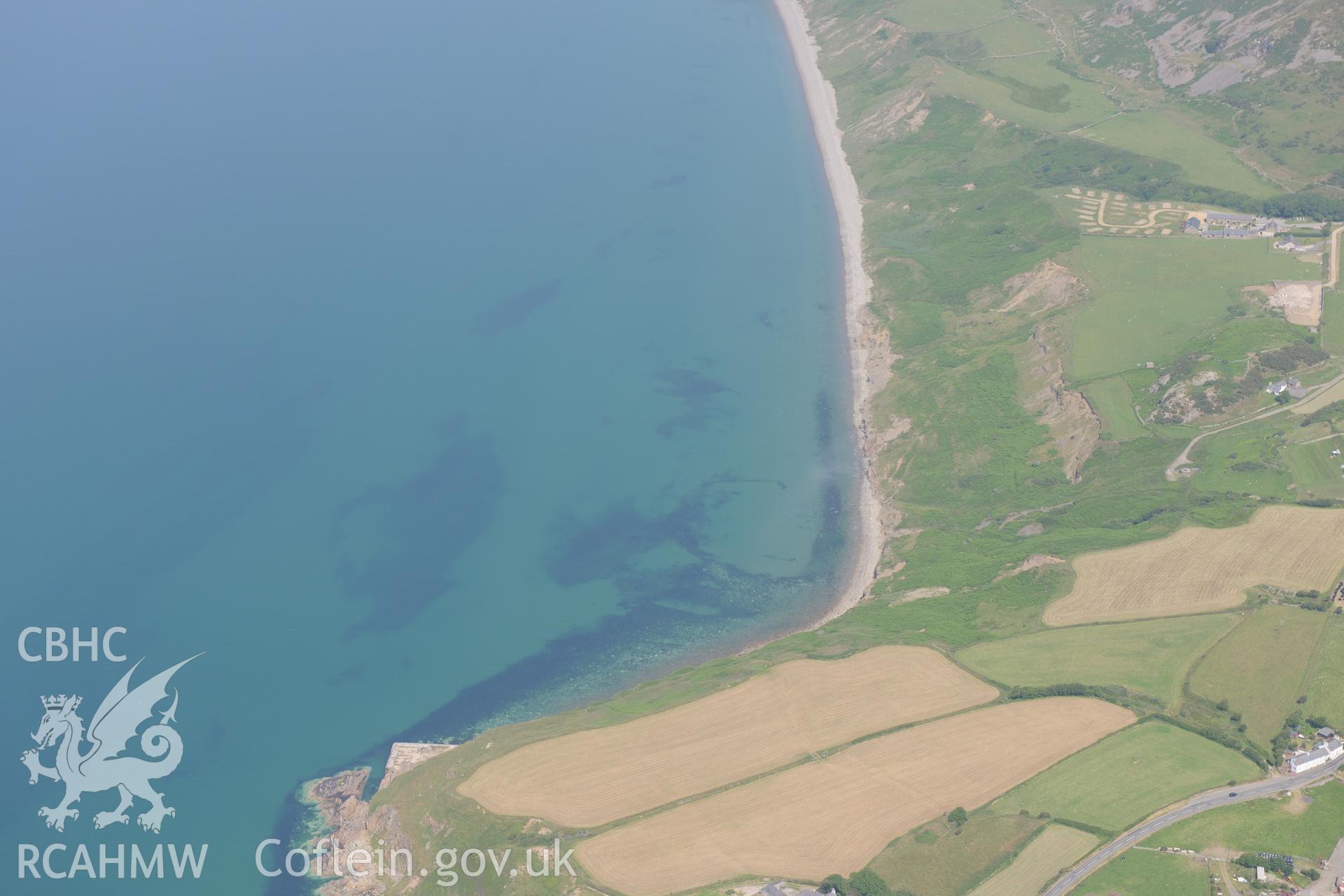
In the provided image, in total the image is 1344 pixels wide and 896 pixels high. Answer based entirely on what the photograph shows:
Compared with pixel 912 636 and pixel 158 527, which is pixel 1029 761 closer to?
pixel 912 636

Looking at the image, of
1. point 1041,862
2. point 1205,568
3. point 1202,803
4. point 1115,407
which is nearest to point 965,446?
point 1115,407

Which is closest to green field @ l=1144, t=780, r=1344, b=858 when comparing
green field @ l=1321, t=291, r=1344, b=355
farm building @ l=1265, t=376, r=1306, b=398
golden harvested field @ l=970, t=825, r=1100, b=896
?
golden harvested field @ l=970, t=825, r=1100, b=896

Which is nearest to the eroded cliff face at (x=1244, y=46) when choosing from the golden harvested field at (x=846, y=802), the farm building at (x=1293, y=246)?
the farm building at (x=1293, y=246)

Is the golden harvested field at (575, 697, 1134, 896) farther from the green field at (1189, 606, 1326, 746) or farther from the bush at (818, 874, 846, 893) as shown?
the green field at (1189, 606, 1326, 746)

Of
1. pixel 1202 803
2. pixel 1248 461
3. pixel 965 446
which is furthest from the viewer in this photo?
pixel 965 446

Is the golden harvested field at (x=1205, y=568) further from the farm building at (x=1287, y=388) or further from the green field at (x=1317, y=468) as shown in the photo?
the farm building at (x=1287, y=388)

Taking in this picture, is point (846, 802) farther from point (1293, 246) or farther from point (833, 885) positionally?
point (1293, 246)
